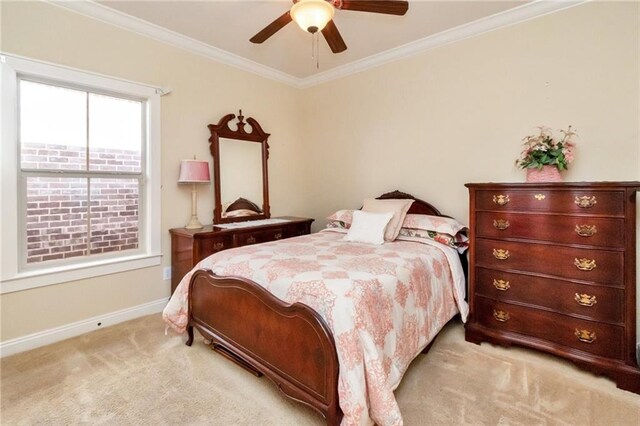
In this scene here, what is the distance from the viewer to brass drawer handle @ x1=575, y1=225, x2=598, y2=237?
1.96 metres

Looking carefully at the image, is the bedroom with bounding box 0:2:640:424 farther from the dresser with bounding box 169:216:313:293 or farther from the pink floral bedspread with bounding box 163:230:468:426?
the pink floral bedspread with bounding box 163:230:468:426

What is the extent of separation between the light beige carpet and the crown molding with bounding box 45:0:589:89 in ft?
8.85

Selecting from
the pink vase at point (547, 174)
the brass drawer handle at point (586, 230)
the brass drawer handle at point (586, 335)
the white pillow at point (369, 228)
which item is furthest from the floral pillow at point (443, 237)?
the brass drawer handle at point (586, 335)

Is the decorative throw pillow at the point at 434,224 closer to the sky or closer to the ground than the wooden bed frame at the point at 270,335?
closer to the sky

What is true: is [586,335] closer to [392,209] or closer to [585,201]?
[585,201]

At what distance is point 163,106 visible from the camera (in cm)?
305

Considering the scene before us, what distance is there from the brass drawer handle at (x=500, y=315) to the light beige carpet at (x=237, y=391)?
0.75 feet

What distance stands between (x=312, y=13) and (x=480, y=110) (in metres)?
1.96

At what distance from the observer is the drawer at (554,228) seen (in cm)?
191

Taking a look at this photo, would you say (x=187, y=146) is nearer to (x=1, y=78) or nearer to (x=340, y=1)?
(x=1, y=78)

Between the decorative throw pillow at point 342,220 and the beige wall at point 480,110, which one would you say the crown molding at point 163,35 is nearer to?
the beige wall at point 480,110

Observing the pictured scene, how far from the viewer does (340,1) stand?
6.10 ft

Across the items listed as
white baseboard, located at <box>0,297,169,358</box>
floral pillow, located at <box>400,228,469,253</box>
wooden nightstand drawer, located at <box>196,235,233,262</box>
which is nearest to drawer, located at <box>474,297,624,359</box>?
floral pillow, located at <box>400,228,469,253</box>

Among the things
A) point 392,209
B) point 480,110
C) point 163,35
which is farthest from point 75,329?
point 480,110
